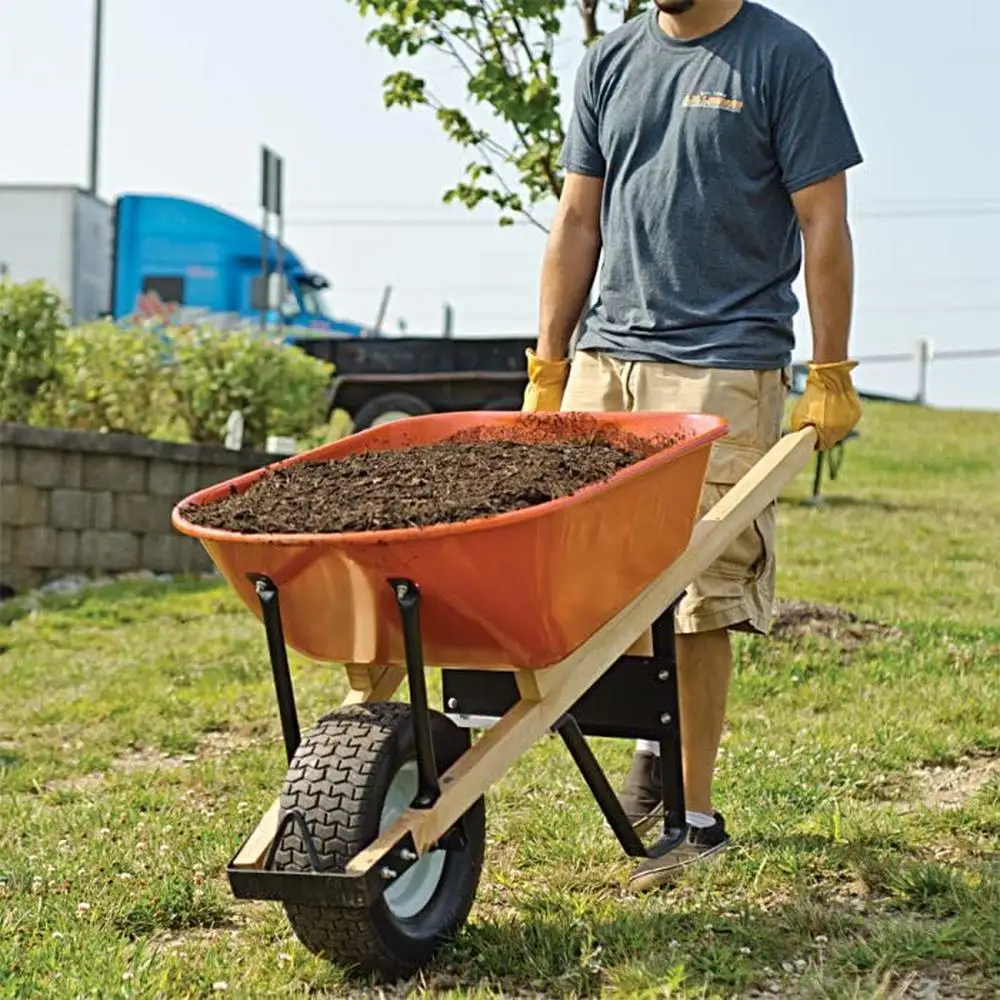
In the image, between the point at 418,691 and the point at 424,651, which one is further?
the point at 424,651

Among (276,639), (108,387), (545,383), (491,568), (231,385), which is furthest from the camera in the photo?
(231,385)

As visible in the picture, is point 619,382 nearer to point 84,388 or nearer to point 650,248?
point 650,248

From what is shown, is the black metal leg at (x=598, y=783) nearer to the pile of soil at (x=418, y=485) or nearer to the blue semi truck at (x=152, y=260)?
the pile of soil at (x=418, y=485)

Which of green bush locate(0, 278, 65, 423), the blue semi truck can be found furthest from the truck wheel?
green bush locate(0, 278, 65, 423)

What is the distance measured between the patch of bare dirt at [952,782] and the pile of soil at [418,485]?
1.35 meters

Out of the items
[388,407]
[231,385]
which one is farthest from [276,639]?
[388,407]

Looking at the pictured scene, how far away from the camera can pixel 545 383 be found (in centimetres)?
362

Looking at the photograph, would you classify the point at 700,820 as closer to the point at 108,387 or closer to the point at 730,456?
the point at 730,456

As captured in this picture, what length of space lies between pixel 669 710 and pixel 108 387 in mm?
6949

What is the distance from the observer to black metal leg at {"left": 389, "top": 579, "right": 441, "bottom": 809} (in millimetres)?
2486

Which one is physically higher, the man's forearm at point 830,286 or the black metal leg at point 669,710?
the man's forearm at point 830,286

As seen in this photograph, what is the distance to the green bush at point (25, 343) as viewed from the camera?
9.08m

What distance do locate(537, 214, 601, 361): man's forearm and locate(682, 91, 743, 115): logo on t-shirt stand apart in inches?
17.2

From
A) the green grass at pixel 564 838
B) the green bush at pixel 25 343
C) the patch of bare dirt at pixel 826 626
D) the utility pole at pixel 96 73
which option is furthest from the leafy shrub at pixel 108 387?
the utility pole at pixel 96 73
